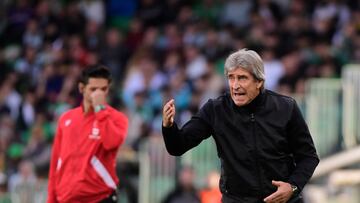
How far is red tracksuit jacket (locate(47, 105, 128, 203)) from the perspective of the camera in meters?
9.92

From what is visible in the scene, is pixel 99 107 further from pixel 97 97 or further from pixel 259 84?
pixel 259 84

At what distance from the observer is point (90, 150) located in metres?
9.98

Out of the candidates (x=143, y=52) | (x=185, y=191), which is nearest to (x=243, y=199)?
(x=185, y=191)

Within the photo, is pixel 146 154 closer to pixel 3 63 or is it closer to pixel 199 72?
pixel 199 72

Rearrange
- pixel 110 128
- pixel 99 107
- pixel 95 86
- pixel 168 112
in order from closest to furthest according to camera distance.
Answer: pixel 168 112, pixel 110 128, pixel 99 107, pixel 95 86

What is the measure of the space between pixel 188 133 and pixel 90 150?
1855 mm

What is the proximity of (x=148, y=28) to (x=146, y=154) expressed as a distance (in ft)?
15.8

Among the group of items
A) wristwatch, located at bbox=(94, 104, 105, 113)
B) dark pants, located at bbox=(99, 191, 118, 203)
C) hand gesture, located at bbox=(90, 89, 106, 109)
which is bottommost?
dark pants, located at bbox=(99, 191, 118, 203)

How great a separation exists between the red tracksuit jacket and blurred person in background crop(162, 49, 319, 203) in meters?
1.71

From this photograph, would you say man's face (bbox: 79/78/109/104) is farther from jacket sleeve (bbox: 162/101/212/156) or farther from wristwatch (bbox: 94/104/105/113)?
jacket sleeve (bbox: 162/101/212/156)

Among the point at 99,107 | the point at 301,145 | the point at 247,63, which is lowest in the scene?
the point at 301,145

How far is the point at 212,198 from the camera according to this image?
1603cm

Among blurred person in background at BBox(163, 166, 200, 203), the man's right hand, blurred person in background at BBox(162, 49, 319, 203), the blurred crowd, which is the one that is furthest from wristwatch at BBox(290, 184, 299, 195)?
the blurred crowd

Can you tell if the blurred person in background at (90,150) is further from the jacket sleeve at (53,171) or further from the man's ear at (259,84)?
the man's ear at (259,84)
